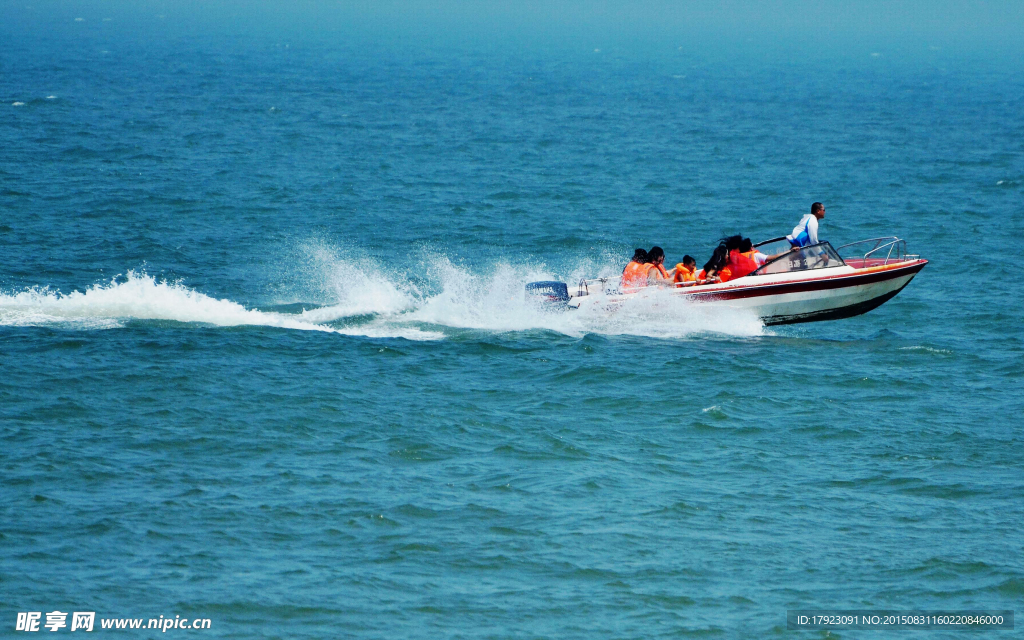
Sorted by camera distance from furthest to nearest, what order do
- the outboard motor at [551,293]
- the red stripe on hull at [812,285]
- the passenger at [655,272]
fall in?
the outboard motor at [551,293] → the passenger at [655,272] → the red stripe on hull at [812,285]

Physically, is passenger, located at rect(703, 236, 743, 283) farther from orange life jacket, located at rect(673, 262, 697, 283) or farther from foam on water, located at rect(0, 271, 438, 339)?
foam on water, located at rect(0, 271, 438, 339)

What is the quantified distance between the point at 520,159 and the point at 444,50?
266 ft

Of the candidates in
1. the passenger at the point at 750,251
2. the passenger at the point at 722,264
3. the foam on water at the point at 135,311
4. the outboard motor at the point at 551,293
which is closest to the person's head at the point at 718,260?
the passenger at the point at 722,264

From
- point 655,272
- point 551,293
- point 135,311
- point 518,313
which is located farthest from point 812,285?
point 135,311

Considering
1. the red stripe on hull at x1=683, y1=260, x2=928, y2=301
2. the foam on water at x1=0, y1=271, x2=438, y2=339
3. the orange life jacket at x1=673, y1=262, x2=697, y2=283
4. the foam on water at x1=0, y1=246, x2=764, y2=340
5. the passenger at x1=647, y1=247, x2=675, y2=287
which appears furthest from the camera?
the orange life jacket at x1=673, y1=262, x2=697, y2=283

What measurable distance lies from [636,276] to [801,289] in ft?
8.96

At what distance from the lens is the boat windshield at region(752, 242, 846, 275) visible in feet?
63.7

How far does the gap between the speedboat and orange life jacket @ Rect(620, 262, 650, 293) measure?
5.3 inches

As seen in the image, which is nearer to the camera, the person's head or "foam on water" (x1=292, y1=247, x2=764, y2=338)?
the person's head

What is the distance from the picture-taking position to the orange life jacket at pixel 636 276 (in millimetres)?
19578

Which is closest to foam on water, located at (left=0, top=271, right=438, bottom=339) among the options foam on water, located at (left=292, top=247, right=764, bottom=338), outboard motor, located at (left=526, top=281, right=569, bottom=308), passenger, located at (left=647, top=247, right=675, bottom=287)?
foam on water, located at (left=292, top=247, right=764, bottom=338)

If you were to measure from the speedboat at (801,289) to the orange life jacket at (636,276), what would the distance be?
0.44 feet

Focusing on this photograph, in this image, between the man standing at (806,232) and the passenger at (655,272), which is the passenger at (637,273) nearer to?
the passenger at (655,272)

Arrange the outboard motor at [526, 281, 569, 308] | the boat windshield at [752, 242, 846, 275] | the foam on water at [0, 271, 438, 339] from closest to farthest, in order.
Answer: the foam on water at [0, 271, 438, 339]
the boat windshield at [752, 242, 846, 275]
the outboard motor at [526, 281, 569, 308]
